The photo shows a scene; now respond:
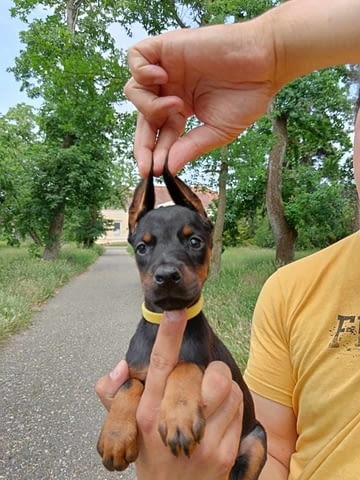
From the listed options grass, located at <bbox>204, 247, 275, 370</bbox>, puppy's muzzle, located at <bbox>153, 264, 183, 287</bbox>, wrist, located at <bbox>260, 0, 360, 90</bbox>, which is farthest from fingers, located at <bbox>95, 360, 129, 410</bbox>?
grass, located at <bbox>204, 247, 275, 370</bbox>

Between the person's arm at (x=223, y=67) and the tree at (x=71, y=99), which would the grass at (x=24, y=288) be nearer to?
the tree at (x=71, y=99)

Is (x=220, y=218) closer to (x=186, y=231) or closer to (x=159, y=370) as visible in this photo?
(x=186, y=231)

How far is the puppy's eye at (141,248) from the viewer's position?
4.67 feet

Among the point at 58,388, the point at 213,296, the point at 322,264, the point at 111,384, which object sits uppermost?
the point at 322,264

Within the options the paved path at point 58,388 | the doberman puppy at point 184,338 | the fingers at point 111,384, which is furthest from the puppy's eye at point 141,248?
the paved path at point 58,388

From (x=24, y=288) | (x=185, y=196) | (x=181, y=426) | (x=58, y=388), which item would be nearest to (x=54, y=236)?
(x=24, y=288)

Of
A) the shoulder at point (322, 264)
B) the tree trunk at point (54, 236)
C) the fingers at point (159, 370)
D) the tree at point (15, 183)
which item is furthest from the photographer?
the tree trunk at point (54, 236)

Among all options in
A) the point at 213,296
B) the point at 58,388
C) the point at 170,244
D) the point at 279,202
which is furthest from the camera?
the point at 279,202

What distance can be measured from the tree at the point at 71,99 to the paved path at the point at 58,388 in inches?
160

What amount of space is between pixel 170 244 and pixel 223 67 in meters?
0.56

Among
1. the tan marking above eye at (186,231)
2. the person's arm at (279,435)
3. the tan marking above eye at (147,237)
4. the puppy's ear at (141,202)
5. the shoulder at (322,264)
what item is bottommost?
the person's arm at (279,435)

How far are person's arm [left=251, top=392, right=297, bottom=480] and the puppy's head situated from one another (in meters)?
0.63

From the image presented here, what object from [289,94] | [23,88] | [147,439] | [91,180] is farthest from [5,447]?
[23,88]

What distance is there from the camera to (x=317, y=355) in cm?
145
